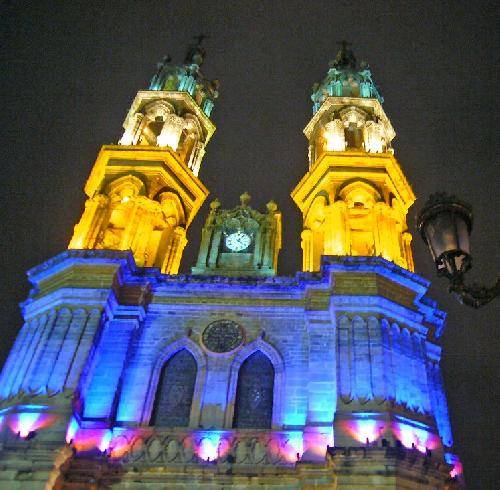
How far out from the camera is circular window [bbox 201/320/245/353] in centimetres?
1852

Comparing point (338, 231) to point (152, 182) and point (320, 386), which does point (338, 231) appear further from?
point (152, 182)

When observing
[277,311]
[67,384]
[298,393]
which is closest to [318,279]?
[277,311]

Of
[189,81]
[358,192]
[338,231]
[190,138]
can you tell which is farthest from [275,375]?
[189,81]

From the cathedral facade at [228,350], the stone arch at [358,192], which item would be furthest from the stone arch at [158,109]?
the stone arch at [358,192]

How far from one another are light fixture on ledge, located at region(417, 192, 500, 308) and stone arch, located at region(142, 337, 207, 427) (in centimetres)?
1080

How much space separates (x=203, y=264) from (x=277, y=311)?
13.0 ft

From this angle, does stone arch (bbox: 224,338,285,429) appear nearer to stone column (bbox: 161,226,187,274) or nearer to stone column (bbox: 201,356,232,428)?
stone column (bbox: 201,356,232,428)

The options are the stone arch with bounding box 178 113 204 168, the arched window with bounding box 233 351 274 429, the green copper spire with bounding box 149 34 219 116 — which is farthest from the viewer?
the green copper spire with bounding box 149 34 219 116

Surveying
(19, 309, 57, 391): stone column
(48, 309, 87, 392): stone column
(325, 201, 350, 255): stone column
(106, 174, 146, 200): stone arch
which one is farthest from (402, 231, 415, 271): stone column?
(19, 309, 57, 391): stone column

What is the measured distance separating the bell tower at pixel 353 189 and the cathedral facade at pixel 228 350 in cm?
9

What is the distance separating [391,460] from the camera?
14.1 meters

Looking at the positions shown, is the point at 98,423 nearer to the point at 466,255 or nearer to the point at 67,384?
the point at 67,384

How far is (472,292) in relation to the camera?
24.3ft

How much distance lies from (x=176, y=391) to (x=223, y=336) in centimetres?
215
